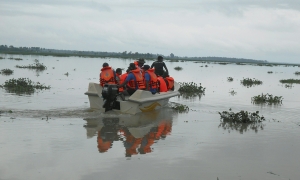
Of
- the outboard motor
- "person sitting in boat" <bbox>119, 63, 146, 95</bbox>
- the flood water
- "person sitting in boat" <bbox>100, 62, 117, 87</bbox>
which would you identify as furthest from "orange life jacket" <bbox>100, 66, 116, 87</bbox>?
the flood water

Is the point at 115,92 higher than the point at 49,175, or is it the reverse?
the point at 115,92

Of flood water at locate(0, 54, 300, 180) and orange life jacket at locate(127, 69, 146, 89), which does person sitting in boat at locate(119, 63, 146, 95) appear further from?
flood water at locate(0, 54, 300, 180)

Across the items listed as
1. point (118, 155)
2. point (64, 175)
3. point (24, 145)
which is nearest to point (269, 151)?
point (118, 155)

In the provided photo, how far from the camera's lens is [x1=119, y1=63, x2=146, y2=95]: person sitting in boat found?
11898mm

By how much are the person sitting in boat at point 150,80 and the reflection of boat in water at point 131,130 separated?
922 mm

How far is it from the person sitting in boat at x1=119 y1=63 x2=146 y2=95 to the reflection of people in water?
83.4 inches

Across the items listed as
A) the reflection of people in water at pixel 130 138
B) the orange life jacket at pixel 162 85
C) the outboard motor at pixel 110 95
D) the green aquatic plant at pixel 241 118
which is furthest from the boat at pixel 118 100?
the green aquatic plant at pixel 241 118

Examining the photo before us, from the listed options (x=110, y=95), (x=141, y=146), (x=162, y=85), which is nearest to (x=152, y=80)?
(x=162, y=85)

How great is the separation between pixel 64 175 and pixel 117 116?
5402mm

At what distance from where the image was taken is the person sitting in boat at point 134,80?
11.9m

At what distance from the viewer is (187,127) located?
10375mm

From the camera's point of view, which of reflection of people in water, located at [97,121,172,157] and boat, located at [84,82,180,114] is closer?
reflection of people in water, located at [97,121,172,157]

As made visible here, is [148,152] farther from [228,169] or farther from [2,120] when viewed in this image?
[2,120]

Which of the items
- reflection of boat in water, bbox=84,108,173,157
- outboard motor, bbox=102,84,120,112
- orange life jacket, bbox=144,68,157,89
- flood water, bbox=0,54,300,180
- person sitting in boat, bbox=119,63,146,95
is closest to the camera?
flood water, bbox=0,54,300,180
